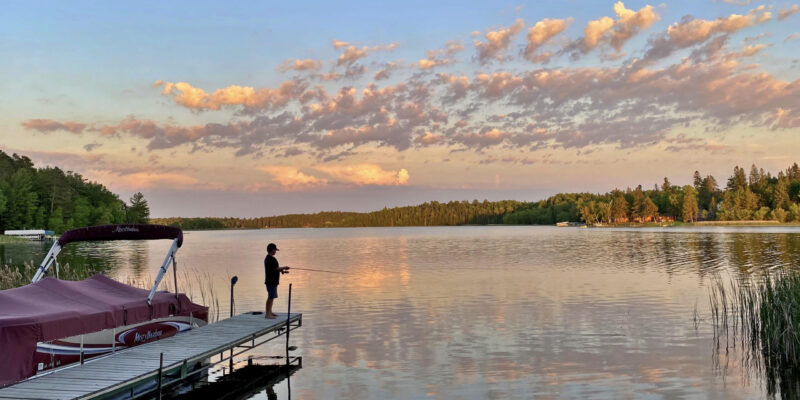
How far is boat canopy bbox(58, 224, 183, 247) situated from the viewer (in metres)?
20.4

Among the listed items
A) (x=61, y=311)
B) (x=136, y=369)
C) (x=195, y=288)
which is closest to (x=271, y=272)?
(x=61, y=311)

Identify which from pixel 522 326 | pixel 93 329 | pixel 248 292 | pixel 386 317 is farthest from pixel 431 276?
pixel 93 329

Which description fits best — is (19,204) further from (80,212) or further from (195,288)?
(195,288)

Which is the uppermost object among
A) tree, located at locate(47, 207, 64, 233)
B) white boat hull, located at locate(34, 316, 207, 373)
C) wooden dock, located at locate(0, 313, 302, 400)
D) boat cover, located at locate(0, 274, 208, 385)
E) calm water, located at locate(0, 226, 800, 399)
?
tree, located at locate(47, 207, 64, 233)

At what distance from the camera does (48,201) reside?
165750mm

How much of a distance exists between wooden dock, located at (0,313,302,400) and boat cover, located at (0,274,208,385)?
81cm

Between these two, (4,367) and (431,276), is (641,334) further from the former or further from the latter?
(431,276)

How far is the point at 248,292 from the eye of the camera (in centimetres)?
4200

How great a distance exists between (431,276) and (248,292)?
1661 centimetres

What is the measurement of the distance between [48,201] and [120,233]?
169m

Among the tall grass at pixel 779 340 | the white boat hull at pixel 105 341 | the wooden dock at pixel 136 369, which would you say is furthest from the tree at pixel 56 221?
the tall grass at pixel 779 340

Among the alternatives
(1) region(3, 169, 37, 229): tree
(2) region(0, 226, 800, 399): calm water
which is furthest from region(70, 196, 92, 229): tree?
(2) region(0, 226, 800, 399): calm water

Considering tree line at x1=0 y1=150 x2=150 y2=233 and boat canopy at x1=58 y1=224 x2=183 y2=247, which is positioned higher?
tree line at x1=0 y1=150 x2=150 y2=233

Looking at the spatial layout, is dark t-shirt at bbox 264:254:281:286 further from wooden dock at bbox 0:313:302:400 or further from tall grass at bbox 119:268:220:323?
tall grass at bbox 119:268:220:323
